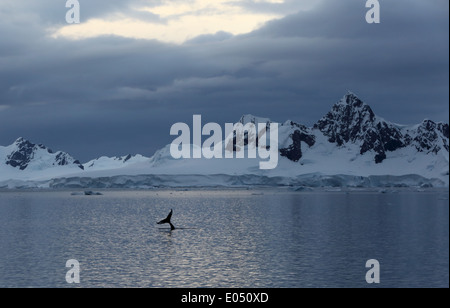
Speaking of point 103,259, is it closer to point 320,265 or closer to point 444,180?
point 320,265

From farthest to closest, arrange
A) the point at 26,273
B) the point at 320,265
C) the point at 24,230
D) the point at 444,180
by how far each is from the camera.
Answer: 1. the point at 24,230
2. the point at 320,265
3. the point at 26,273
4. the point at 444,180

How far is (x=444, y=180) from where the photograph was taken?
23062 mm

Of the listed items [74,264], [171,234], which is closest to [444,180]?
[74,264]

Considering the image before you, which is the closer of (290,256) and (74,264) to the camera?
(74,264)

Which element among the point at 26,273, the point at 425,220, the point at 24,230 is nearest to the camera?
the point at 26,273

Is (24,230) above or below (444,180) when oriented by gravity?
below

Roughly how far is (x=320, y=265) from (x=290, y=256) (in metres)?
4.53

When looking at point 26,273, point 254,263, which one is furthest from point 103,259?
point 254,263

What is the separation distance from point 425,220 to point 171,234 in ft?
112

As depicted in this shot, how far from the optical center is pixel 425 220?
71125 millimetres
